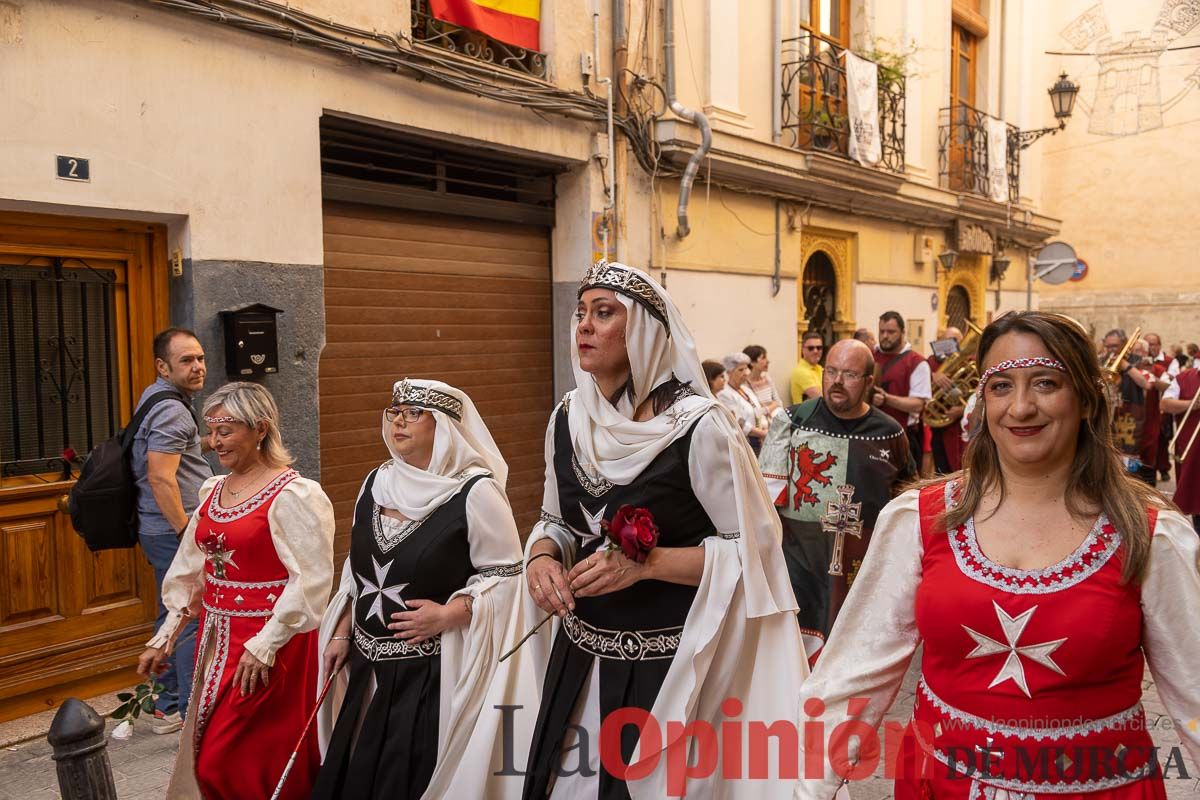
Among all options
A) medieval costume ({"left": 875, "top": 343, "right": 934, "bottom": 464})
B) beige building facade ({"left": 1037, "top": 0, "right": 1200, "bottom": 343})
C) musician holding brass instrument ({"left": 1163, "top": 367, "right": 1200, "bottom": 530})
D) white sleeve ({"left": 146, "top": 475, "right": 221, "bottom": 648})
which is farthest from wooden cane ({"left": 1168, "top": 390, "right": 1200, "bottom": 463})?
beige building facade ({"left": 1037, "top": 0, "right": 1200, "bottom": 343})

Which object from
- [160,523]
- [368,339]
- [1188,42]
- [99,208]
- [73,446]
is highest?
[1188,42]

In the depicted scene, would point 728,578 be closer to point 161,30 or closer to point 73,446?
point 73,446

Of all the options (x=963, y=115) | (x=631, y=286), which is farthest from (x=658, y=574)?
(x=963, y=115)

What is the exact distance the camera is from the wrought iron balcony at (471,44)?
7.61m

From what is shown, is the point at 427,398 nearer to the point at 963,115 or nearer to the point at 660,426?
the point at 660,426

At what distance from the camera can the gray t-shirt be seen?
16.2 feet

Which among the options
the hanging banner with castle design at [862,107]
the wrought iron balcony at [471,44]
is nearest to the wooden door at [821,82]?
the hanging banner with castle design at [862,107]

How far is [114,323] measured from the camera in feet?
19.0

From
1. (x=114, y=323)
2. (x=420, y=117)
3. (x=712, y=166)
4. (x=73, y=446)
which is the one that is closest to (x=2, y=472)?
(x=73, y=446)

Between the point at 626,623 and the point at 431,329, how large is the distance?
212 inches

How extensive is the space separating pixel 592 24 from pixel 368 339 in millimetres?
3644

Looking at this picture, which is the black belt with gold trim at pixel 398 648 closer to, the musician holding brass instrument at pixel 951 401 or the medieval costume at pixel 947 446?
the musician holding brass instrument at pixel 951 401

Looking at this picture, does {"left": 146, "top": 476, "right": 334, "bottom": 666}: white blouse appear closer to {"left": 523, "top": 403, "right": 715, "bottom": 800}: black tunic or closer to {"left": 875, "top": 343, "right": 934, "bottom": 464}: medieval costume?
{"left": 523, "top": 403, "right": 715, "bottom": 800}: black tunic

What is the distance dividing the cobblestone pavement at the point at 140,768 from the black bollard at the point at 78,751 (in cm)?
220
